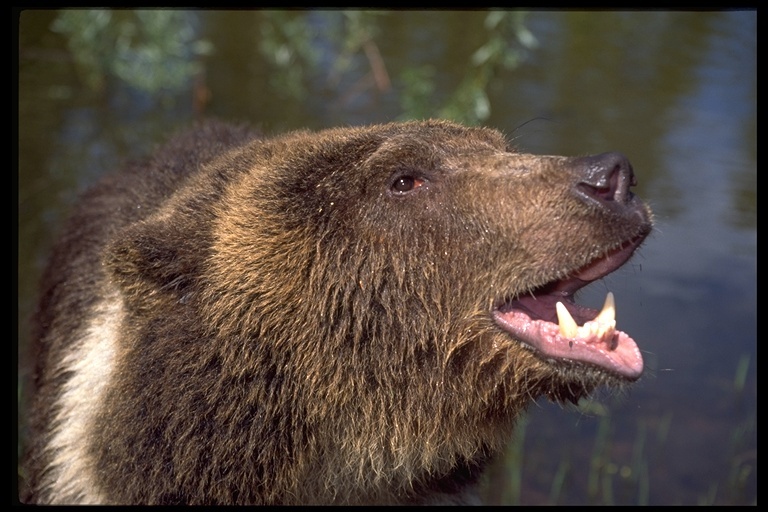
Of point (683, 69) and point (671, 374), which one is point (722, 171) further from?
point (671, 374)

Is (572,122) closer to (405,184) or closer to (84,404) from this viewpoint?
(405,184)

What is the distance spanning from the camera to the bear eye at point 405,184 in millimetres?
3662

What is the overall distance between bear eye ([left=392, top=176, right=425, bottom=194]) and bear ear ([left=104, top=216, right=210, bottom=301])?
2.50 feet

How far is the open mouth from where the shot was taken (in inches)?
129

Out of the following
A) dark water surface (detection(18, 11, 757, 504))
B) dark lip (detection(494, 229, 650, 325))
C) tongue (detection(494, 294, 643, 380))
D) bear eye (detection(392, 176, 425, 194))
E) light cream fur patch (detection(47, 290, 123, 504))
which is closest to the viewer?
tongue (detection(494, 294, 643, 380))

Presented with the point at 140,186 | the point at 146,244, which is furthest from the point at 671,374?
the point at 146,244

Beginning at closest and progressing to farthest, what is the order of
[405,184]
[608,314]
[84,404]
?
[608,314], [405,184], [84,404]

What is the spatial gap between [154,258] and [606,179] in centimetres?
168

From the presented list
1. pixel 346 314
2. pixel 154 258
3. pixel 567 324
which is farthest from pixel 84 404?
pixel 567 324

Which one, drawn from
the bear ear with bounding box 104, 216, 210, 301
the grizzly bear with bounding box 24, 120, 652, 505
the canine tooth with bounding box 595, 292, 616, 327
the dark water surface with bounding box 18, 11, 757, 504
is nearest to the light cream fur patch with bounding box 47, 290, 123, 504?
the grizzly bear with bounding box 24, 120, 652, 505

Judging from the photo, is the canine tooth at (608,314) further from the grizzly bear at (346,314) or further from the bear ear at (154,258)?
the bear ear at (154,258)

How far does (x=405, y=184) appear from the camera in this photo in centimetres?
367

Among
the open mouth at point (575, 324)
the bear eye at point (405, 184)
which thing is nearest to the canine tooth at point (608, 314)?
the open mouth at point (575, 324)

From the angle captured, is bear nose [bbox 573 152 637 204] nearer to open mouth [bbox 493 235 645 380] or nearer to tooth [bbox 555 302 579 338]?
open mouth [bbox 493 235 645 380]
